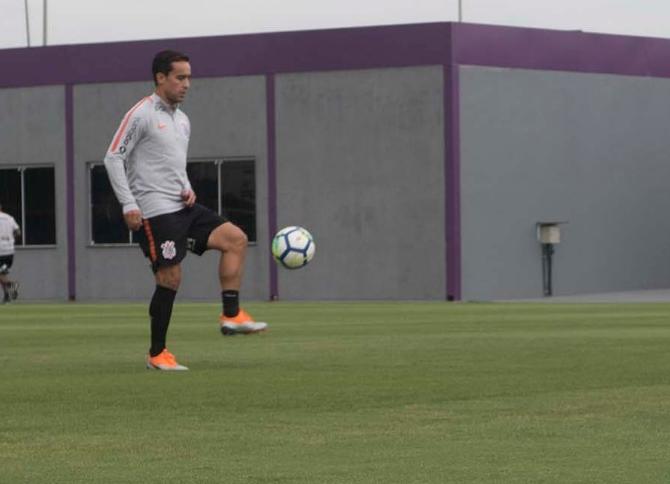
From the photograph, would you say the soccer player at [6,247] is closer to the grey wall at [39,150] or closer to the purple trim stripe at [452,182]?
the grey wall at [39,150]

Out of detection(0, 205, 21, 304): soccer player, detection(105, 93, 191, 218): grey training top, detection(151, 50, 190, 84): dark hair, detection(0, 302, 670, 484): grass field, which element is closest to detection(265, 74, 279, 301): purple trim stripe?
detection(0, 205, 21, 304): soccer player

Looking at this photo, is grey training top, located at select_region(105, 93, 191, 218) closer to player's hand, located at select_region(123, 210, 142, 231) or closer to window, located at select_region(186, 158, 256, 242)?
player's hand, located at select_region(123, 210, 142, 231)

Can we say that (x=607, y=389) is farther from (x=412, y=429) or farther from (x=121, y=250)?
(x=121, y=250)

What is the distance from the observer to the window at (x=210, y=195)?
141ft

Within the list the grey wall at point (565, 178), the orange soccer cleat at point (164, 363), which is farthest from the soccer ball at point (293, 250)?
the grey wall at point (565, 178)

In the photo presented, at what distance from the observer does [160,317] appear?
13.7 metres

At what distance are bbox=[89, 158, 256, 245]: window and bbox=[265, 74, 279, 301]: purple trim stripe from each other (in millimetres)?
535

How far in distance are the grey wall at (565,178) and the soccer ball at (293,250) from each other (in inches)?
802

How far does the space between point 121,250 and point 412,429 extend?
35.5 meters

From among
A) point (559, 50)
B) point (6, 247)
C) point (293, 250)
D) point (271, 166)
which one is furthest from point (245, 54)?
point (293, 250)

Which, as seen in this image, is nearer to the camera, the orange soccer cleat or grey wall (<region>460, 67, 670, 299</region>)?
the orange soccer cleat

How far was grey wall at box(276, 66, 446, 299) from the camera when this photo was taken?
4075 cm

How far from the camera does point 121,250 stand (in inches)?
1761

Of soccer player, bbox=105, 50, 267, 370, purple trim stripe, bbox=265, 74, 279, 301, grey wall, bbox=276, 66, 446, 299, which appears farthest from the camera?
purple trim stripe, bbox=265, 74, 279, 301
